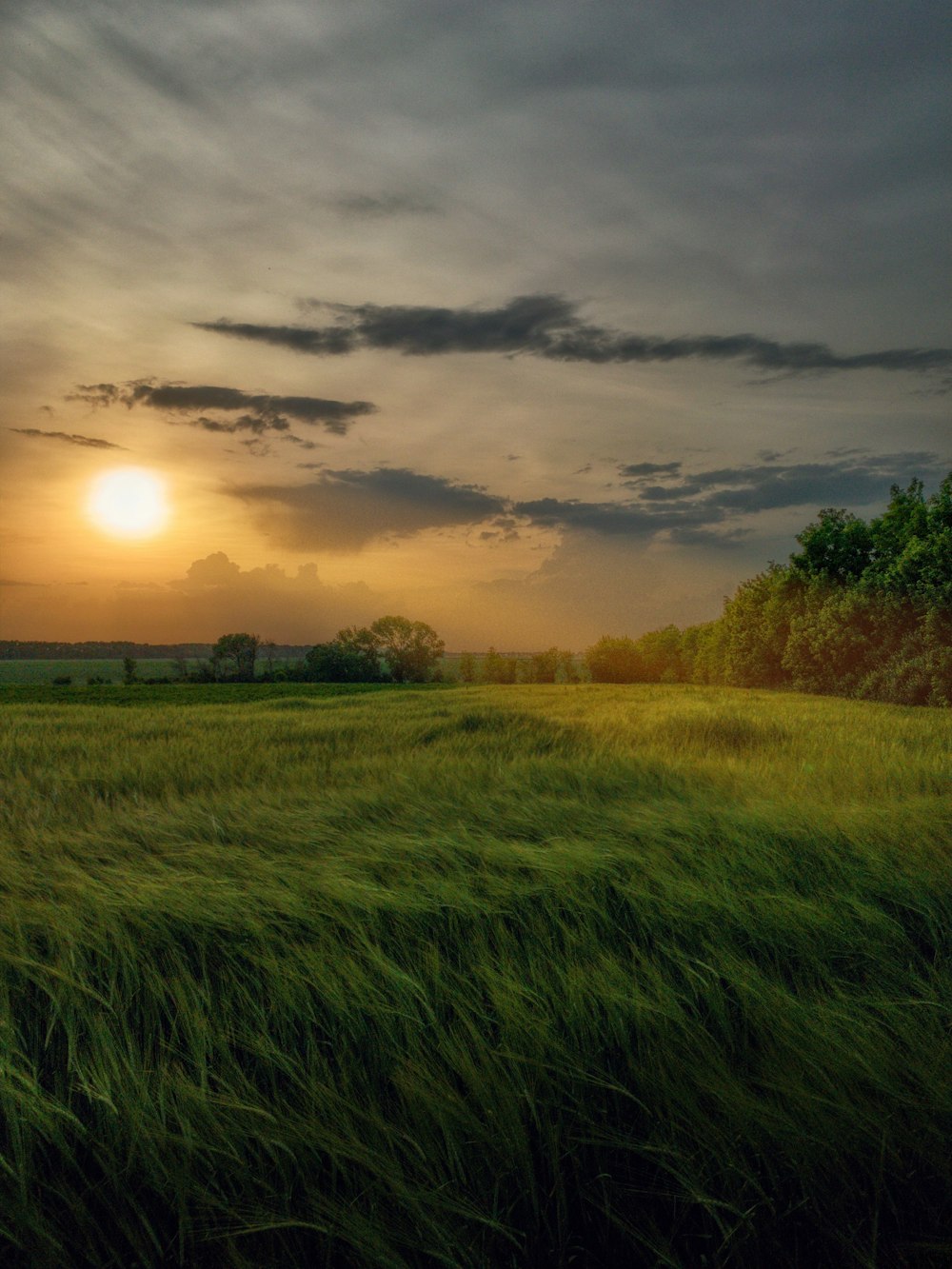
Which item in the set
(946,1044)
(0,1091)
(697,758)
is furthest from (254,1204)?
(697,758)

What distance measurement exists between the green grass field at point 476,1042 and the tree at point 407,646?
246ft

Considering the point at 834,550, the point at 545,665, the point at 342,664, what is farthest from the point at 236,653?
the point at 834,550

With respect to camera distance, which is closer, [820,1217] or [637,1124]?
[820,1217]

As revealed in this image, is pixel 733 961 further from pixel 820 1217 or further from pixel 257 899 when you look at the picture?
pixel 257 899

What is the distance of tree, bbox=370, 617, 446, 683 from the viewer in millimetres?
78562

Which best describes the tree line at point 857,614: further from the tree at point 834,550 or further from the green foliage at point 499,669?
the green foliage at point 499,669

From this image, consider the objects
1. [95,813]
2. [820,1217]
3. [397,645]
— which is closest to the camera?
[820,1217]

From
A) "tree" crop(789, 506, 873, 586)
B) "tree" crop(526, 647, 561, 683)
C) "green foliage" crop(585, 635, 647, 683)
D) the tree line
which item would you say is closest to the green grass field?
the tree line

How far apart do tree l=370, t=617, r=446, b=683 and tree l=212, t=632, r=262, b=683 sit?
1483cm

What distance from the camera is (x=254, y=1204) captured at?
1.15 metres

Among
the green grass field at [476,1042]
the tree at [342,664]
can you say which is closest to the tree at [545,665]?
the tree at [342,664]

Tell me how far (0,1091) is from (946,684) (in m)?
28.2

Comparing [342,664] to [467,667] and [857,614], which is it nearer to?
[467,667]

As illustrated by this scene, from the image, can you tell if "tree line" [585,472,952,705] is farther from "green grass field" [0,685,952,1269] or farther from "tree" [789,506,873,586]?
"green grass field" [0,685,952,1269]
